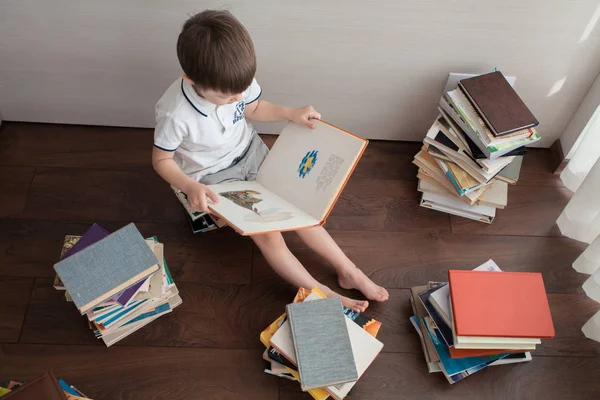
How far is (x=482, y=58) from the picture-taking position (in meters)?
1.54

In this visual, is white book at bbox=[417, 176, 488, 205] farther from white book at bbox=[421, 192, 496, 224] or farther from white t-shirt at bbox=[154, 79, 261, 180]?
white t-shirt at bbox=[154, 79, 261, 180]

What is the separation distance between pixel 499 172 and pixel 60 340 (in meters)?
1.22

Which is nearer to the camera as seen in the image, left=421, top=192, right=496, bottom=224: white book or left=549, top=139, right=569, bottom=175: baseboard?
left=421, top=192, right=496, bottom=224: white book

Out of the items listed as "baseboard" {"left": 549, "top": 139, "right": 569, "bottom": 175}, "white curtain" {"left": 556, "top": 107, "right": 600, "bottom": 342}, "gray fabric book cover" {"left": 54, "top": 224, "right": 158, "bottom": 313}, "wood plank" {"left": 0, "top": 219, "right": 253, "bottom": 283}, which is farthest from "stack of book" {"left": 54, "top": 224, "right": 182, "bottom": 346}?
"baseboard" {"left": 549, "top": 139, "right": 569, "bottom": 175}

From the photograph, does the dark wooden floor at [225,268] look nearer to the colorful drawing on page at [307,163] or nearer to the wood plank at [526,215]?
the wood plank at [526,215]

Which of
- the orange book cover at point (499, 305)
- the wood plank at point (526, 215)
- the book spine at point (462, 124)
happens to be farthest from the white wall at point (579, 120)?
the orange book cover at point (499, 305)

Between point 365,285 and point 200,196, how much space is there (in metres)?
0.51

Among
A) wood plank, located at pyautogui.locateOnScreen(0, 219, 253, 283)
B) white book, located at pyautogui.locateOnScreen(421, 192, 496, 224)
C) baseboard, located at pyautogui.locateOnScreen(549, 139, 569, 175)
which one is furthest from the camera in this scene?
baseboard, located at pyautogui.locateOnScreen(549, 139, 569, 175)

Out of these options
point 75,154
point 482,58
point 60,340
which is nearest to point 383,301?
point 482,58

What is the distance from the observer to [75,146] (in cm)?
176

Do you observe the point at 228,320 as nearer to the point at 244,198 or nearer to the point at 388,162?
the point at 244,198

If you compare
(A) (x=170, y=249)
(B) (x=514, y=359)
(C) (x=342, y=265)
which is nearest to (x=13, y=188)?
(A) (x=170, y=249)

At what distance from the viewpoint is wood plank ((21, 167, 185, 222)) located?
1629 millimetres

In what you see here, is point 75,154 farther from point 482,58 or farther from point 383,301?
point 482,58
